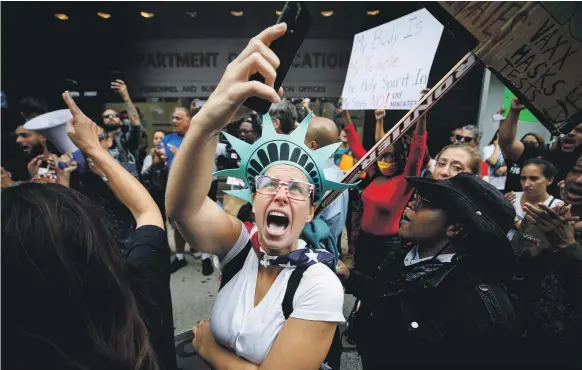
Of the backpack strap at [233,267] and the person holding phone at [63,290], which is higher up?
the person holding phone at [63,290]

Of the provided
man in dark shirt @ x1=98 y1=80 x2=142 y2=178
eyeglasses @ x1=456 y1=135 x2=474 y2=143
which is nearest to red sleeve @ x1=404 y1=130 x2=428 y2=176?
eyeglasses @ x1=456 y1=135 x2=474 y2=143

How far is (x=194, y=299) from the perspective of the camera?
3734mm

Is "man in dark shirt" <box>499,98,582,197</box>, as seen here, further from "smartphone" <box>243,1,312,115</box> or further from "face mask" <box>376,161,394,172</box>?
"smartphone" <box>243,1,312,115</box>

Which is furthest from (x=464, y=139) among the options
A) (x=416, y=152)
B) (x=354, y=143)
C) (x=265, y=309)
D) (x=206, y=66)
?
(x=206, y=66)

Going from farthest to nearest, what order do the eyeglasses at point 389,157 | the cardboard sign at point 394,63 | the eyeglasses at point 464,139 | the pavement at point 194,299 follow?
the eyeglasses at point 464,139 → the pavement at point 194,299 → the eyeglasses at point 389,157 → the cardboard sign at point 394,63

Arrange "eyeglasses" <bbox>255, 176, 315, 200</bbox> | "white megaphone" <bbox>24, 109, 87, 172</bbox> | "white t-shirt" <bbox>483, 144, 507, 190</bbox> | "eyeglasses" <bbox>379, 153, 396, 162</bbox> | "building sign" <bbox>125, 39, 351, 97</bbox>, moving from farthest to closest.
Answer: "building sign" <bbox>125, 39, 351, 97</bbox>
"white t-shirt" <bbox>483, 144, 507, 190</bbox>
"eyeglasses" <bbox>379, 153, 396, 162</bbox>
"white megaphone" <bbox>24, 109, 87, 172</bbox>
"eyeglasses" <bbox>255, 176, 315, 200</bbox>

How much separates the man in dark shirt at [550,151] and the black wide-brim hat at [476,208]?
85 cm

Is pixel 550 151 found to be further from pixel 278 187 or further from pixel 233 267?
pixel 233 267

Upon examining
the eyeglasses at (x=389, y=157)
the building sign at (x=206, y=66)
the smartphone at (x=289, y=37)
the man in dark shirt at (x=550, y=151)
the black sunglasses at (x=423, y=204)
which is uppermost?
the building sign at (x=206, y=66)

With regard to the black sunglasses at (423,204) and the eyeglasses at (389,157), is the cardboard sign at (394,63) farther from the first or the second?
the black sunglasses at (423,204)

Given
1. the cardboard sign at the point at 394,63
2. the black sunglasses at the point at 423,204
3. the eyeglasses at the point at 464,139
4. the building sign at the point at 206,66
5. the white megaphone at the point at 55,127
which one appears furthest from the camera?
the building sign at the point at 206,66

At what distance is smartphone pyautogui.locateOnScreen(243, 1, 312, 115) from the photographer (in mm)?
953

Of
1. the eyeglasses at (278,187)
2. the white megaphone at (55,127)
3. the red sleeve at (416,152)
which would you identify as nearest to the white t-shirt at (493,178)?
the red sleeve at (416,152)

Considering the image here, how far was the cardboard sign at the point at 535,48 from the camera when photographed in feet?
3.93
